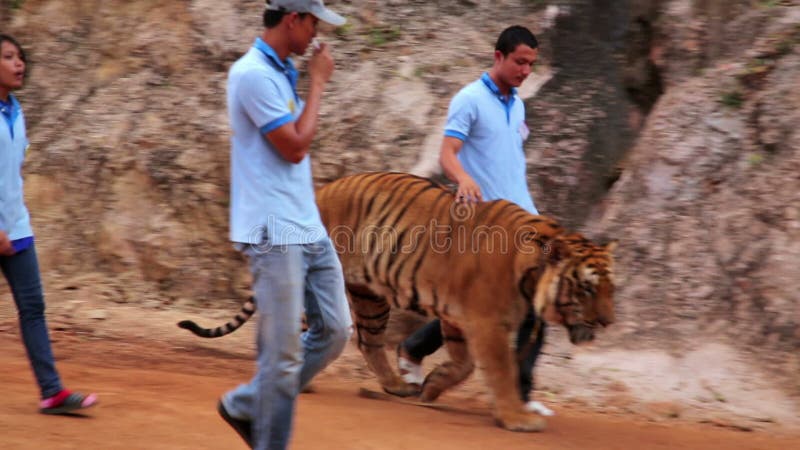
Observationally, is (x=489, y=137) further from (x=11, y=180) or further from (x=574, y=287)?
(x=11, y=180)

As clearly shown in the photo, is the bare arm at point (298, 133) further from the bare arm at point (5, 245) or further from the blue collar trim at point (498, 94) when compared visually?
the blue collar trim at point (498, 94)

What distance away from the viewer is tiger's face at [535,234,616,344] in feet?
17.5

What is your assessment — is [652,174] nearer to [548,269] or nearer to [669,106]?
[669,106]

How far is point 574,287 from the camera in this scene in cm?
532

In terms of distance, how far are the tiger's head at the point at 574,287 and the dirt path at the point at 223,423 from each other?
63cm

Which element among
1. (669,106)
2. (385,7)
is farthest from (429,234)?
(385,7)

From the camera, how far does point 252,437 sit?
4102 mm

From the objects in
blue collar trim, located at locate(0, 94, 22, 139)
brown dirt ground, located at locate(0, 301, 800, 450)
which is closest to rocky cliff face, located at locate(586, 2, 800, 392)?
brown dirt ground, located at locate(0, 301, 800, 450)

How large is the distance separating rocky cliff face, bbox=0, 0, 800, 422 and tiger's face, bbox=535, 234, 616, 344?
1.84 m

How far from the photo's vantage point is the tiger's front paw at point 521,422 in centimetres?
544

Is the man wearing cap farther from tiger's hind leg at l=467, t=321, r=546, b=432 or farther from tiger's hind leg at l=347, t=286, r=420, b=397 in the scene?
tiger's hind leg at l=347, t=286, r=420, b=397

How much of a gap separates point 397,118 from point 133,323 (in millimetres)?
2606

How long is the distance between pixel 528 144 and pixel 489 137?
2.88m

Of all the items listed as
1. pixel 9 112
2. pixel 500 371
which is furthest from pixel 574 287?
pixel 9 112
